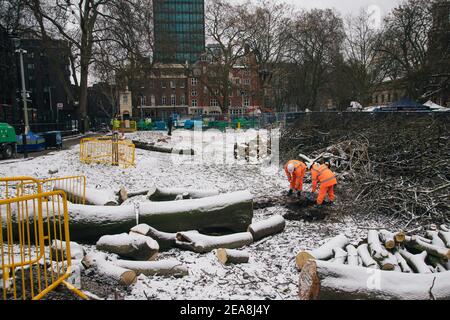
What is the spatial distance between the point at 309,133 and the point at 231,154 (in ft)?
13.6

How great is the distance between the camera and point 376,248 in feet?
15.3

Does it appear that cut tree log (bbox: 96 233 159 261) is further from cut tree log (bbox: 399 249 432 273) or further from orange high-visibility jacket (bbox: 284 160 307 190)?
orange high-visibility jacket (bbox: 284 160 307 190)

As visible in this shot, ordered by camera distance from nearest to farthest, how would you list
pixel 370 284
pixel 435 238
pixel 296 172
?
pixel 370 284
pixel 435 238
pixel 296 172

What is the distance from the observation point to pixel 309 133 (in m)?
14.4

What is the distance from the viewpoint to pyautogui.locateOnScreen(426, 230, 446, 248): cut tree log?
16.0 ft

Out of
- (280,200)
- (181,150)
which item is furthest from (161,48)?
(280,200)

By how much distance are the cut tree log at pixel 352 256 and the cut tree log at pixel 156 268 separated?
7.52ft

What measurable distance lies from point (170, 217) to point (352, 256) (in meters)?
2.99

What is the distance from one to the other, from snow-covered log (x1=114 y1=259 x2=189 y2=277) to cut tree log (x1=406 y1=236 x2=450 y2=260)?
11.3ft

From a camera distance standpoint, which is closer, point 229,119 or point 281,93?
point 229,119

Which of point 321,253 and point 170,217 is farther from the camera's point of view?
point 170,217

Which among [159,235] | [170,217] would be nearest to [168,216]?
[170,217]

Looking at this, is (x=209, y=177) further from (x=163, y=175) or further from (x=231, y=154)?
(x=231, y=154)

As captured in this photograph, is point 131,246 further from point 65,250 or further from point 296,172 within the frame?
point 296,172
